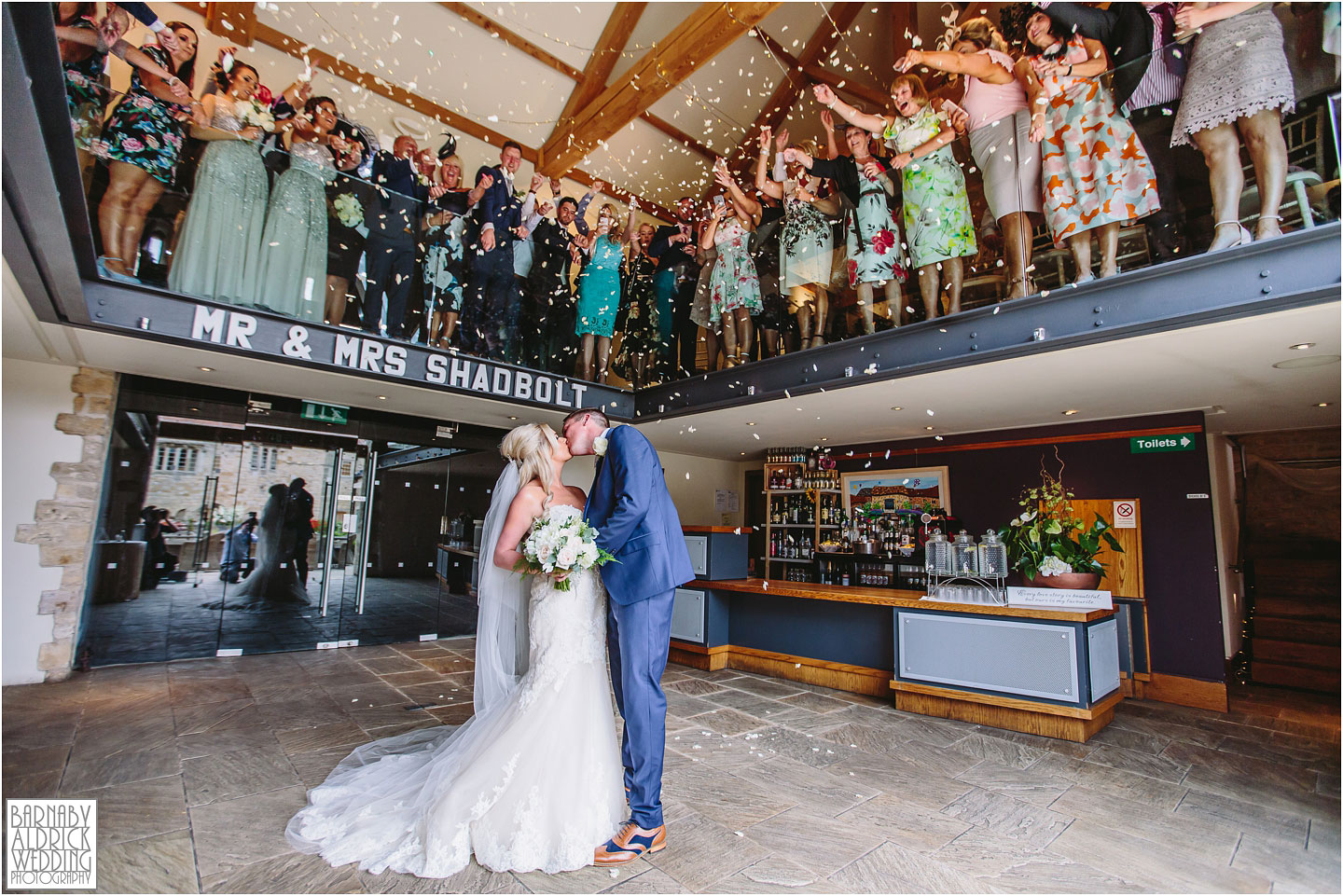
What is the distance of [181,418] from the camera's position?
231 inches

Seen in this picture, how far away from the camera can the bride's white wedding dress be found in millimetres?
2268

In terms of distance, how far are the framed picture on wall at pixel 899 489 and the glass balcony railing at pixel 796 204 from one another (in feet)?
10.5

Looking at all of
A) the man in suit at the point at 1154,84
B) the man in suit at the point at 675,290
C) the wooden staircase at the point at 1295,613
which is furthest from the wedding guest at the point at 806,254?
the wooden staircase at the point at 1295,613

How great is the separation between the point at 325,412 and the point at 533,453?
5074mm

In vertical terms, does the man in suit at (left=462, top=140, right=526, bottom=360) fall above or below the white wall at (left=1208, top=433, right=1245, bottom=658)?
above

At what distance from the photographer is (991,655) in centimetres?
429

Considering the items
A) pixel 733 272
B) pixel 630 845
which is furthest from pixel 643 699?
pixel 733 272

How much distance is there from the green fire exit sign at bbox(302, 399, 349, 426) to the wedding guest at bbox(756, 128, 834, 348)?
5.15m

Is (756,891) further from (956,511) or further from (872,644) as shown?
(956,511)

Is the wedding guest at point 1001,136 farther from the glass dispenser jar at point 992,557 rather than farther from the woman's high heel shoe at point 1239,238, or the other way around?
the glass dispenser jar at point 992,557

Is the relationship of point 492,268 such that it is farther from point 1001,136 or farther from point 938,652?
point 938,652

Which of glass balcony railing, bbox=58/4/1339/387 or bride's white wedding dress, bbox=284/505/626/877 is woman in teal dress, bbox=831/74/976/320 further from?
bride's white wedding dress, bbox=284/505/626/877

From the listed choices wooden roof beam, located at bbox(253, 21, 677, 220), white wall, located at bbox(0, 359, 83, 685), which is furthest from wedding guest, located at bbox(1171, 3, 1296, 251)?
white wall, located at bbox(0, 359, 83, 685)

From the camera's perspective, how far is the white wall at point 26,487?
4.85m
